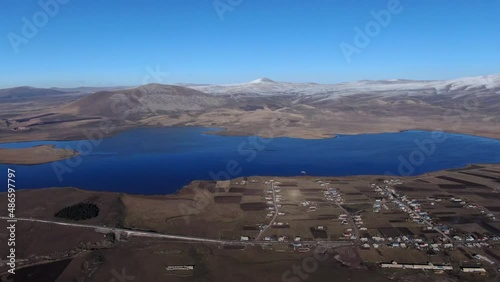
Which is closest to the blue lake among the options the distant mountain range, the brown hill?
the distant mountain range

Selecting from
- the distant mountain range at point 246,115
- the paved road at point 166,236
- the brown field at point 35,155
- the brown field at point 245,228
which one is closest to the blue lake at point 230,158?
the brown field at point 35,155

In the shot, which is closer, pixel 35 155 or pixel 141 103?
pixel 35 155

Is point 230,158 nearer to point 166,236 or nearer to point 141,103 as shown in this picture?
point 166,236

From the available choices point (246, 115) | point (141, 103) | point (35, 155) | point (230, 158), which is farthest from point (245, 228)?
point (141, 103)

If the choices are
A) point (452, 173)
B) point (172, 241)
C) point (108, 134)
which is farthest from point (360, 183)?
point (108, 134)

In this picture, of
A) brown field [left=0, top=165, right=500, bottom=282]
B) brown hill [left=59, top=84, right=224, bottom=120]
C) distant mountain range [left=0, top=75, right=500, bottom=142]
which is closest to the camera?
brown field [left=0, top=165, right=500, bottom=282]

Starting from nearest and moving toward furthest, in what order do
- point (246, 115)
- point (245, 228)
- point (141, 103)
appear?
1. point (245, 228)
2. point (246, 115)
3. point (141, 103)

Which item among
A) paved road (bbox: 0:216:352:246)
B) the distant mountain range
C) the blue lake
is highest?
the distant mountain range

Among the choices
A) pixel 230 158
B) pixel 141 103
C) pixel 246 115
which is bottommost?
pixel 230 158

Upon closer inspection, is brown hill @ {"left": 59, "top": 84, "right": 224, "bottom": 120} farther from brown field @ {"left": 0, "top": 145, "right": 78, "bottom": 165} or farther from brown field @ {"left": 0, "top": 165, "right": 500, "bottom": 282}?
brown field @ {"left": 0, "top": 165, "right": 500, "bottom": 282}

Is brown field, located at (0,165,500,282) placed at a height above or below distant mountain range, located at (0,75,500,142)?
below
